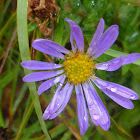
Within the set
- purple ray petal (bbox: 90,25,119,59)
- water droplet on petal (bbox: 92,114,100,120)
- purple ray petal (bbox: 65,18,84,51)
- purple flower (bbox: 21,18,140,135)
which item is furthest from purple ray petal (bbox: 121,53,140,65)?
water droplet on petal (bbox: 92,114,100,120)

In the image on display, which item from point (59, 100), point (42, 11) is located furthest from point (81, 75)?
point (42, 11)

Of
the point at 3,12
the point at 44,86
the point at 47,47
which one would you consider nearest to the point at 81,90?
the point at 44,86

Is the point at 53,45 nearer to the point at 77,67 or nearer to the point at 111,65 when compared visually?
the point at 77,67

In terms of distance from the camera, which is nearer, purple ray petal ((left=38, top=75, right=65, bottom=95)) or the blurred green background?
purple ray petal ((left=38, top=75, right=65, bottom=95))

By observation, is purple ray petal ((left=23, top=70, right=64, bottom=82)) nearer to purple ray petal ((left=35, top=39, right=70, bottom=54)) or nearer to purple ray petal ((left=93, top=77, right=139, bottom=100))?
purple ray petal ((left=35, top=39, right=70, bottom=54))

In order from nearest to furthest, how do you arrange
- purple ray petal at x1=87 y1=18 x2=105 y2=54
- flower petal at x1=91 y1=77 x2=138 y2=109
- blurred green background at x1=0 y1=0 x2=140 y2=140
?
purple ray petal at x1=87 y1=18 x2=105 y2=54 < flower petal at x1=91 y1=77 x2=138 y2=109 < blurred green background at x1=0 y1=0 x2=140 y2=140
